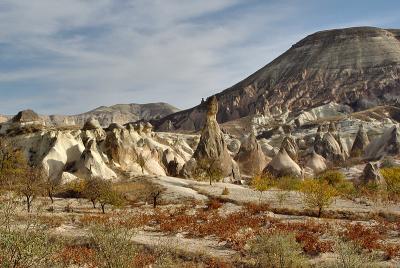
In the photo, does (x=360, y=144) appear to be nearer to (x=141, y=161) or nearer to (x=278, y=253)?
(x=141, y=161)

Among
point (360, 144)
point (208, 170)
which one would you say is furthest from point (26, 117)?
point (360, 144)

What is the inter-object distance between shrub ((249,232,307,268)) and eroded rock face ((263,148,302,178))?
43993 millimetres

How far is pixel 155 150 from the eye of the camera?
229ft

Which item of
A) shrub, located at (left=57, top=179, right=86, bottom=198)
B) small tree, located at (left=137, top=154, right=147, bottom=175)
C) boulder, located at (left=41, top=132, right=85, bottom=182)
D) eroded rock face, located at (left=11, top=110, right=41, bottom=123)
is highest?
eroded rock face, located at (left=11, top=110, right=41, bottom=123)

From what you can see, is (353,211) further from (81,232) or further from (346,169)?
(346,169)

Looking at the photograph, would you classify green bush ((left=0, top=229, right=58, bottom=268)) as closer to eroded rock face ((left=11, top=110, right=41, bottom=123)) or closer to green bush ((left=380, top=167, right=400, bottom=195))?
green bush ((left=380, top=167, right=400, bottom=195))

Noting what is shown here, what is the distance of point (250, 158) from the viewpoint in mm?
75312

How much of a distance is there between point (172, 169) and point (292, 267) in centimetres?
4266

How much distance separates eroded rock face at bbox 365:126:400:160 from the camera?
288 ft

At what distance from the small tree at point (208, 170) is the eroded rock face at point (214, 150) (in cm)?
44

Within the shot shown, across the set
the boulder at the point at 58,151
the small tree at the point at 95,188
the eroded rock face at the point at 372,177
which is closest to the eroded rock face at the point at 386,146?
the eroded rock face at the point at 372,177

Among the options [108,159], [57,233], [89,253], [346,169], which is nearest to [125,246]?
[89,253]

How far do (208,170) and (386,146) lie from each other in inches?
1836

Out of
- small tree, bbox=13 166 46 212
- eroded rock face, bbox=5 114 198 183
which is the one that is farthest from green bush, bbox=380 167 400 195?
small tree, bbox=13 166 46 212
